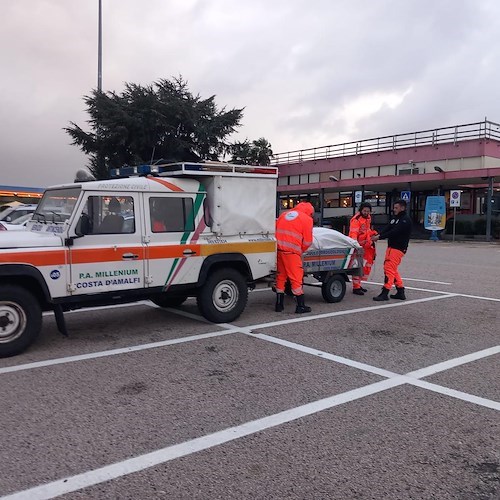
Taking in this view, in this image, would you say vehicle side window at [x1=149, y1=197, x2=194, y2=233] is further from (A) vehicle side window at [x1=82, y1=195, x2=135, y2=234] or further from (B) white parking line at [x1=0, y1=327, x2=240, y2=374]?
(B) white parking line at [x1=0, y1=327, x2=240, y2=374]

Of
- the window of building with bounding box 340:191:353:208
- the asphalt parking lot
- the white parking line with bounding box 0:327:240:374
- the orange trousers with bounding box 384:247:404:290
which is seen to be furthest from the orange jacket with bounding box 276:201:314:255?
the window of building with bounding box 340:191:353:208

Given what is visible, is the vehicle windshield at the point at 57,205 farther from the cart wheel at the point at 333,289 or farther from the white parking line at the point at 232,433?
the cart wheel at the point at 333,289

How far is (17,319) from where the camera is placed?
557cm

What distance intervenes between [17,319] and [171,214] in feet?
7.43

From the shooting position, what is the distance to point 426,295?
9.76 meters

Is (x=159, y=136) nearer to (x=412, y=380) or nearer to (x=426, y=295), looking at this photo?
(x=426, y=295)

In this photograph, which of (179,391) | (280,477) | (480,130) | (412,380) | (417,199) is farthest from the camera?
(417,199)

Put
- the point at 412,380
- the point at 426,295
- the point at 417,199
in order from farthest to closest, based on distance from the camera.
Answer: the point at 417,199 → the point at 426,295 → the point at 412,380

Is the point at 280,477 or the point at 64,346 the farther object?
the point at 64,346

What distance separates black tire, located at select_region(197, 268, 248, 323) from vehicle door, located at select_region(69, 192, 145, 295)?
1.02 metres

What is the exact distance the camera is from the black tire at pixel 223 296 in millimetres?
7031

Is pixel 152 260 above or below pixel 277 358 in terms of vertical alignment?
above

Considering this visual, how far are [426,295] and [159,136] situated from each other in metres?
31.4

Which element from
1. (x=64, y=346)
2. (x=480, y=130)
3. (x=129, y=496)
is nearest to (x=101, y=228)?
(x=64, y=346)
